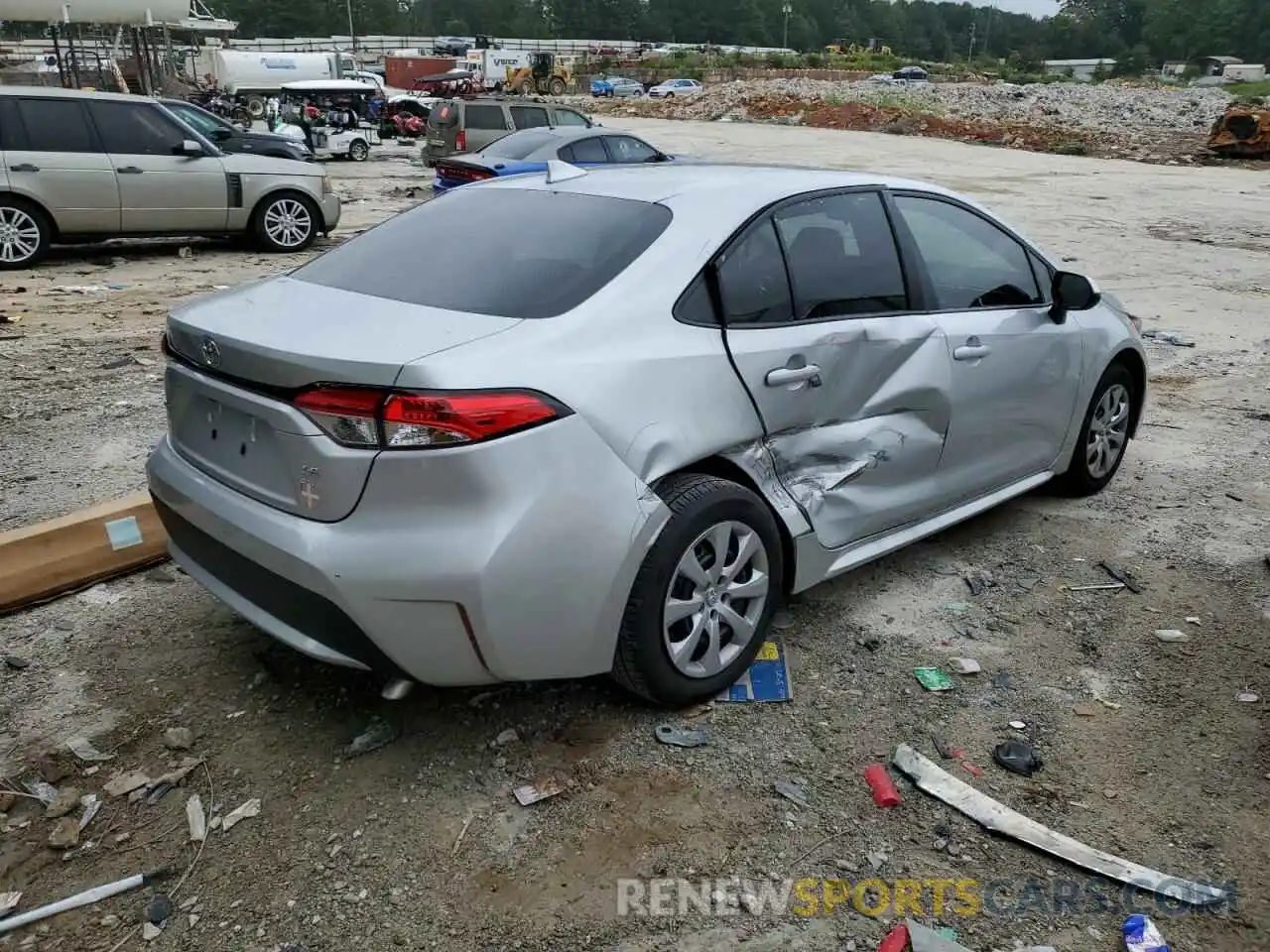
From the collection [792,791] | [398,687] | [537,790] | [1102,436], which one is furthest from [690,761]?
[1102,436]

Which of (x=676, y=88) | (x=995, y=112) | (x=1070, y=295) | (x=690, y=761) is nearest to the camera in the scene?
(x=690, y=761)

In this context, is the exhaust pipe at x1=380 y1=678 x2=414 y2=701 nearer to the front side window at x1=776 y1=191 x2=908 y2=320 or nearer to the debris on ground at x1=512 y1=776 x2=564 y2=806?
the debris on ground at x1=512 y1=776 x2=564 y2=806

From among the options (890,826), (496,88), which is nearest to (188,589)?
(890,826)

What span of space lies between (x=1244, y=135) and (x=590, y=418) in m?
32.8

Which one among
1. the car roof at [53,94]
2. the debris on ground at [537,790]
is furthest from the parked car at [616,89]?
the debris on ground at [537,790]

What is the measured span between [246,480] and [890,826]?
201cm

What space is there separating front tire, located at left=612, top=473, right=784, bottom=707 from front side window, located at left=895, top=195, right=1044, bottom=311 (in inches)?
54.0

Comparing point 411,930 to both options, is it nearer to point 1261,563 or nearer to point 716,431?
point 716,431

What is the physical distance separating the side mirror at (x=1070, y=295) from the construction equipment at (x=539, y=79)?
2327 inches

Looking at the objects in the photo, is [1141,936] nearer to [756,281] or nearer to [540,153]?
[756,281]

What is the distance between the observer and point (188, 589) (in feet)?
13.0

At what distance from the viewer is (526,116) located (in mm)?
20000

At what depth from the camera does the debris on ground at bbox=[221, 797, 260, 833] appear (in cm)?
273

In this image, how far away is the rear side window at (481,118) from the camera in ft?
65.0
